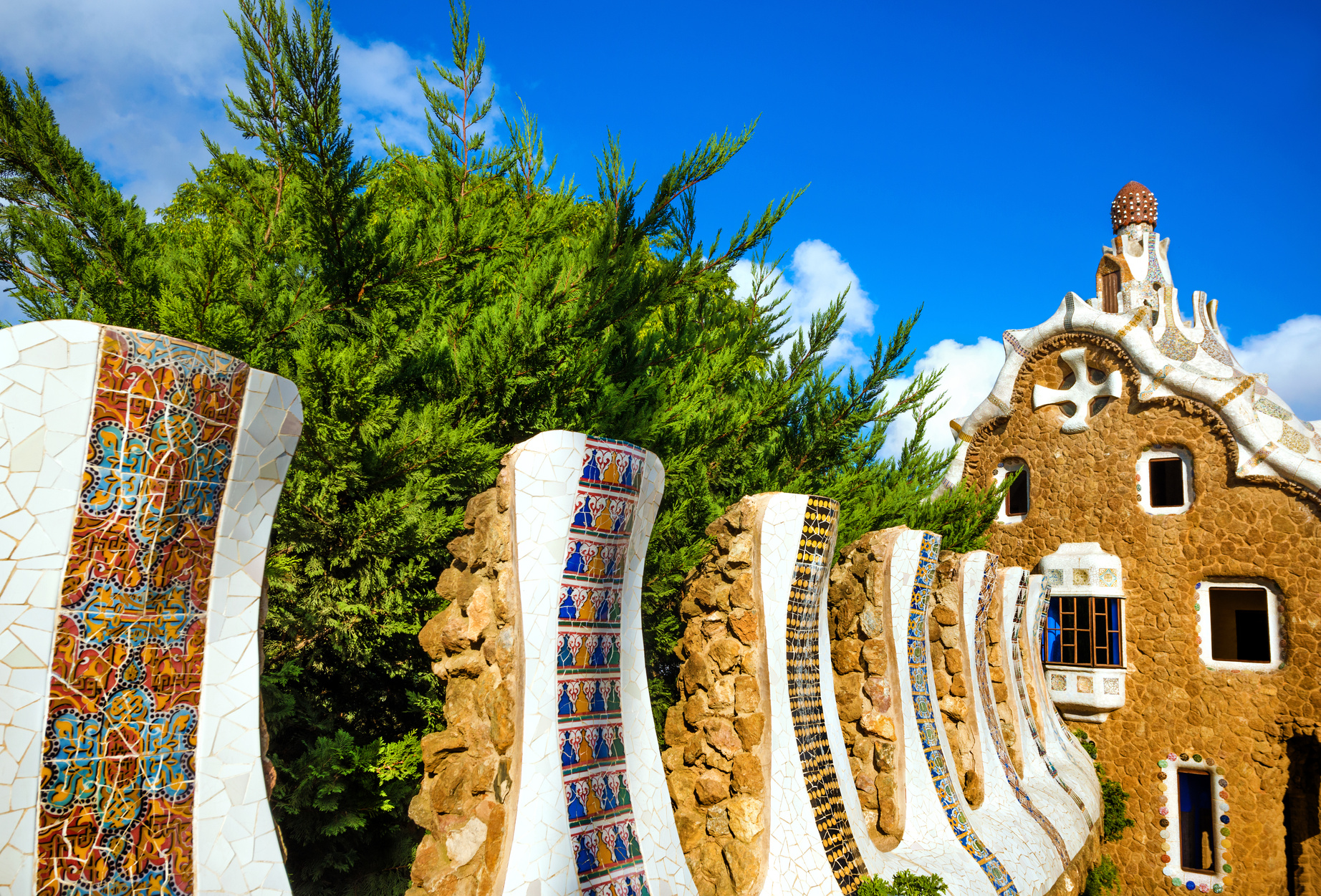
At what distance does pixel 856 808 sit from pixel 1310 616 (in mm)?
9277

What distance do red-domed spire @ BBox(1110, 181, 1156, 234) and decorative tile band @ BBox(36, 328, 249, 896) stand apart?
1523cm

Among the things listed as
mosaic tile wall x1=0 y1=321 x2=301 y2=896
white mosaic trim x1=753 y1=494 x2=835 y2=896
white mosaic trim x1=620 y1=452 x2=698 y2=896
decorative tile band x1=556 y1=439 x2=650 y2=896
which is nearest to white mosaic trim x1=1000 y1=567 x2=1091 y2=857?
white mosaic trim x1=753 y1=494 x2=835 y2=896

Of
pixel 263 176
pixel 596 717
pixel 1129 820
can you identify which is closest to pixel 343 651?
pixel 596 717

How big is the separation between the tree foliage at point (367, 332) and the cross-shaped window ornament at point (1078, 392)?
28.8ft

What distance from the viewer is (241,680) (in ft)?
7.08

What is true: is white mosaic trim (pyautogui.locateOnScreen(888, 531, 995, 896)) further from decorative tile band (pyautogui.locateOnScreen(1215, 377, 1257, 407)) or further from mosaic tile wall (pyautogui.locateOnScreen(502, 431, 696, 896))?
decorative tile band (pyautogui.locateOnScreen(1215, 377, 1257, 407))

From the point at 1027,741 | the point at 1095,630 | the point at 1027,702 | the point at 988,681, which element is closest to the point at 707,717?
the point at 988,681

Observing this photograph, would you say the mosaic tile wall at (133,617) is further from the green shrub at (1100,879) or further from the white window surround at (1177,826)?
the white window surround at (1177,826)

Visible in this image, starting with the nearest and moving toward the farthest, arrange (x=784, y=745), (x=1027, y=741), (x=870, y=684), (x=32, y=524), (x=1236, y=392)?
(x=32, y=524)
(x=784, y=745)
(x=870, y=684)
(x=1027, y=741)
(x=1236, y=392)

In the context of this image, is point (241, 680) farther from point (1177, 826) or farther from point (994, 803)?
point (1177, 826)

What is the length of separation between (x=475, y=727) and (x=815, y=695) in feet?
7.52

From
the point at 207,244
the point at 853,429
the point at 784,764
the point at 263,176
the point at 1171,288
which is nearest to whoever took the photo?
the point at 207,244

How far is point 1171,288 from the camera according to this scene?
1342 cm

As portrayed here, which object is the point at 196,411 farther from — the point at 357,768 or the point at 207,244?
the point at 357,768
